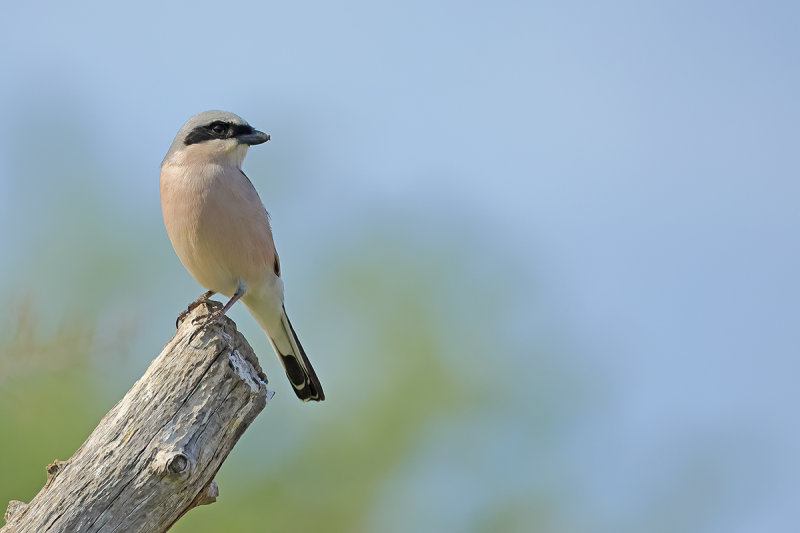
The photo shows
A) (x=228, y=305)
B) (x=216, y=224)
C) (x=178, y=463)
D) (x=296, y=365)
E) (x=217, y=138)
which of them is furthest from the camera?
(x=296, y=365)

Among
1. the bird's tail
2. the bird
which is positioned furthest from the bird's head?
the bird's tail

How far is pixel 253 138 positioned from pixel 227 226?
2.24 ft

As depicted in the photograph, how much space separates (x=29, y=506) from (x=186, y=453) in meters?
0.67

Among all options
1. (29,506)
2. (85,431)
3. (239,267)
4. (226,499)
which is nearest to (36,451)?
(85,431)

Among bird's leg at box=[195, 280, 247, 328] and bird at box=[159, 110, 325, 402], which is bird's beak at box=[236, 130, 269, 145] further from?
bird's leg at box=[195, 280, 247, 328]

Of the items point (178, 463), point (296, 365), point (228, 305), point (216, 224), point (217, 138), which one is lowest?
point (178, 463)

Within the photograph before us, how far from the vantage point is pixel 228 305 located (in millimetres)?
4621

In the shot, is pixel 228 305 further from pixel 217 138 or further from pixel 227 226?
pixel 217 138

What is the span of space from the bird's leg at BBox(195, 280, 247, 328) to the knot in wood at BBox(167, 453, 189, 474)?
640mm

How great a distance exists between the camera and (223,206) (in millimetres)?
4918

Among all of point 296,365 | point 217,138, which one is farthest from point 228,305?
point 217,138

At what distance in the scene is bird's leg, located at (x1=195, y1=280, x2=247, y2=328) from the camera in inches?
146

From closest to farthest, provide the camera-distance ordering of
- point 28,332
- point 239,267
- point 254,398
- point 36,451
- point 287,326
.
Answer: point 254,398 → point 28,332 → point 239,267 → point 287,326 → point 36,451

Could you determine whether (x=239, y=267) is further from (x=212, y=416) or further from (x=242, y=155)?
(x=212, y=416)
